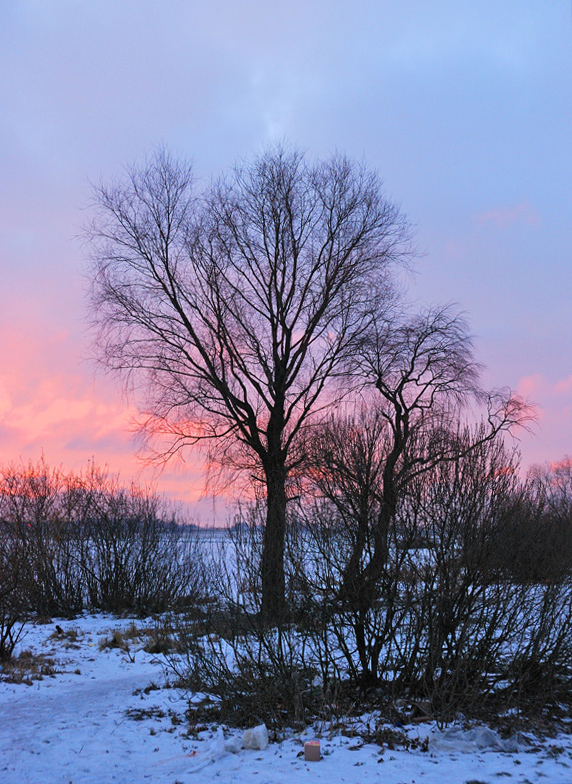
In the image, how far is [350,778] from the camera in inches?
217

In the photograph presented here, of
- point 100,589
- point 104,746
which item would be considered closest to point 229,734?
point 104,746

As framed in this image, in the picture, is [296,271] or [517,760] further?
[296,271]

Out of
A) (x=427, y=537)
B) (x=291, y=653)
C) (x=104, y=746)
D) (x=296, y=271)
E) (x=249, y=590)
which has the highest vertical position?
(x=296, y=271)

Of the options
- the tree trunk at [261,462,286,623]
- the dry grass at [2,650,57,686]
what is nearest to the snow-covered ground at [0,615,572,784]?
the dry grass at [2,650,57,686]

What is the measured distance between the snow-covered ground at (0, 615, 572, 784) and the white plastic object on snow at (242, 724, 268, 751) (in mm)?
59

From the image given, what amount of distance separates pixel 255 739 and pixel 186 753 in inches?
30.8

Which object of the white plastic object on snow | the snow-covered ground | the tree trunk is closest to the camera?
the snow-covered ground

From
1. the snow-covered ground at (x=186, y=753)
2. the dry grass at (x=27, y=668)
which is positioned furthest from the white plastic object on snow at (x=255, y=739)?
the dry grass at (x=27, y=668)

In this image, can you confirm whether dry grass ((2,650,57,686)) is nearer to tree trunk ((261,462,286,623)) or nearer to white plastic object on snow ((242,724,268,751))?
tree trunk ((261,462,286,623))

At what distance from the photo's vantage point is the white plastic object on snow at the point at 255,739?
6.48 m

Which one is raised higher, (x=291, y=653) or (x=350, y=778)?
(x=291, y=653)

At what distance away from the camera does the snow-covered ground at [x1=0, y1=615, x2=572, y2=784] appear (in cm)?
564

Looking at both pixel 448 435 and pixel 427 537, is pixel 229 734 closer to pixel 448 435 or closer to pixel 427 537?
pixel 427 537

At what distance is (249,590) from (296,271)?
30.6ft
